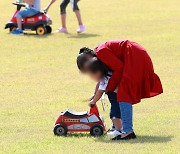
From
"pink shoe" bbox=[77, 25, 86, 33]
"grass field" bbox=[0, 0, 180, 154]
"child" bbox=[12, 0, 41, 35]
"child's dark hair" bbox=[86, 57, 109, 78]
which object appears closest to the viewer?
"grass field" bbox=[0, 0, 180, 154]

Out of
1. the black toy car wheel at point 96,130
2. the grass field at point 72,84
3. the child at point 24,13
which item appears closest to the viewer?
the grass field at point 72,84

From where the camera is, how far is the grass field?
337 inches

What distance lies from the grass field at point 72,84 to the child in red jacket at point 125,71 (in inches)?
14.7

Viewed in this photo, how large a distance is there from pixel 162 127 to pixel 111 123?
69 centimetres

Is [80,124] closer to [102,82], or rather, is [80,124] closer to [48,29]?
[102,82]

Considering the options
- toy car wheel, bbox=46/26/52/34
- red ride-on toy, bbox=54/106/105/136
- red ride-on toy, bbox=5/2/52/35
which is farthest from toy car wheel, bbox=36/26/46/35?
red ride-on toy, bbox=54/106/105/136

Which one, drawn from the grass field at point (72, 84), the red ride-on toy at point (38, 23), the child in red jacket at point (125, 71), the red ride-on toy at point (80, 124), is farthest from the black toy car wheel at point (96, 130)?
the red ride-on toy at point (38, 23)

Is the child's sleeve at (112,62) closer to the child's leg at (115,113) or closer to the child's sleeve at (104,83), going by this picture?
the child's sleeve at (104,83)

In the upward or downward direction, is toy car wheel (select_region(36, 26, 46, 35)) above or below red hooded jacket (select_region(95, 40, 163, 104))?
below

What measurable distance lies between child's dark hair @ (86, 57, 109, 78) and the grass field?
2.70 feet

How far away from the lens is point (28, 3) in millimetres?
20375

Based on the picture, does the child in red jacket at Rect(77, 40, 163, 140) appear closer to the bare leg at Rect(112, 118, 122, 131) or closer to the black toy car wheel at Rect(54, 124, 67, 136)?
the bare leg at Rect(112, 118, 122, 131)

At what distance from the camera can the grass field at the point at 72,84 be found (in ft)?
28.1

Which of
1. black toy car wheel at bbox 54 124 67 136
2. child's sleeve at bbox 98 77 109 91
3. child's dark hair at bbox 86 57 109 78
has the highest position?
child's dark hair at bbox 86 57 109 78
